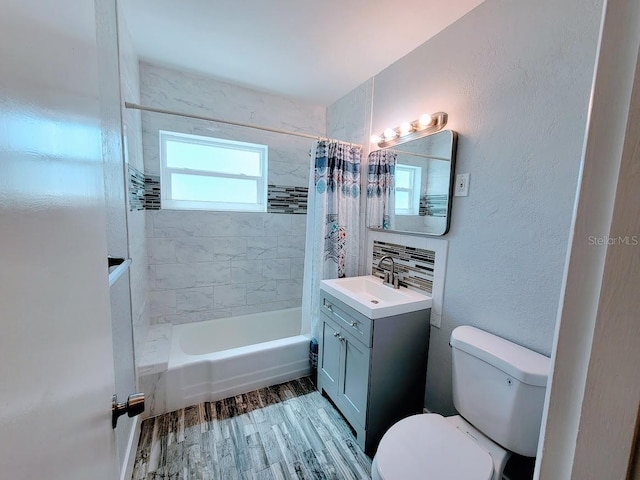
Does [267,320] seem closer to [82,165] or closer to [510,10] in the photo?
[82,165]

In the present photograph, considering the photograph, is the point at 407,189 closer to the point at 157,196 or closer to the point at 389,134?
the point at 389,134

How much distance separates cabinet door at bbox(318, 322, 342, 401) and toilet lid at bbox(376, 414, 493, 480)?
0.64 meters

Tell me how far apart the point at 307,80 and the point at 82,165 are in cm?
212

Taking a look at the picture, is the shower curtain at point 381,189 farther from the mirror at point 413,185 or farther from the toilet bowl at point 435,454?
the toilet bowl at point 435,454

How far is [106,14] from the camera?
1275 mm

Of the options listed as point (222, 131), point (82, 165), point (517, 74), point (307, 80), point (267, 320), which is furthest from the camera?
point (267, 320)

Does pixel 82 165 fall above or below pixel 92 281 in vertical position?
above

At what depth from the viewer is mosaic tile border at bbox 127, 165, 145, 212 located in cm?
173

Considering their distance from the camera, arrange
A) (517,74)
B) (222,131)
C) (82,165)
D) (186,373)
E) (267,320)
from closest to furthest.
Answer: (82,165) < (517,74) < (186,373) < (222,131) < (267,320)

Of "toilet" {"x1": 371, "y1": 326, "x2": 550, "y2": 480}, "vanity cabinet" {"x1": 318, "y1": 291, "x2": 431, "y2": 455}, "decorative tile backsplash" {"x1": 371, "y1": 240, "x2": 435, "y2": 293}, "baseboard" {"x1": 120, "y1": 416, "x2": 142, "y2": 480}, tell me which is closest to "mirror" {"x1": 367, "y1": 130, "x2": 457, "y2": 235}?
"decorative tile backsplash" {"x1": 371, "y1": 240, "x2": 435, "y2": 293}

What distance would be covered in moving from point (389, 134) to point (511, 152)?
2.78 ft

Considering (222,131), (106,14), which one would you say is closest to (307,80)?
(222,131)

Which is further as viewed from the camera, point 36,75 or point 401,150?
point 401,150

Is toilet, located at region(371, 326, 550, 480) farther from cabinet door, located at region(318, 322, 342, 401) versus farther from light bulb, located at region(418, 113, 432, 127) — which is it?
light bulb, located at region(418, 113, 432, 127)
